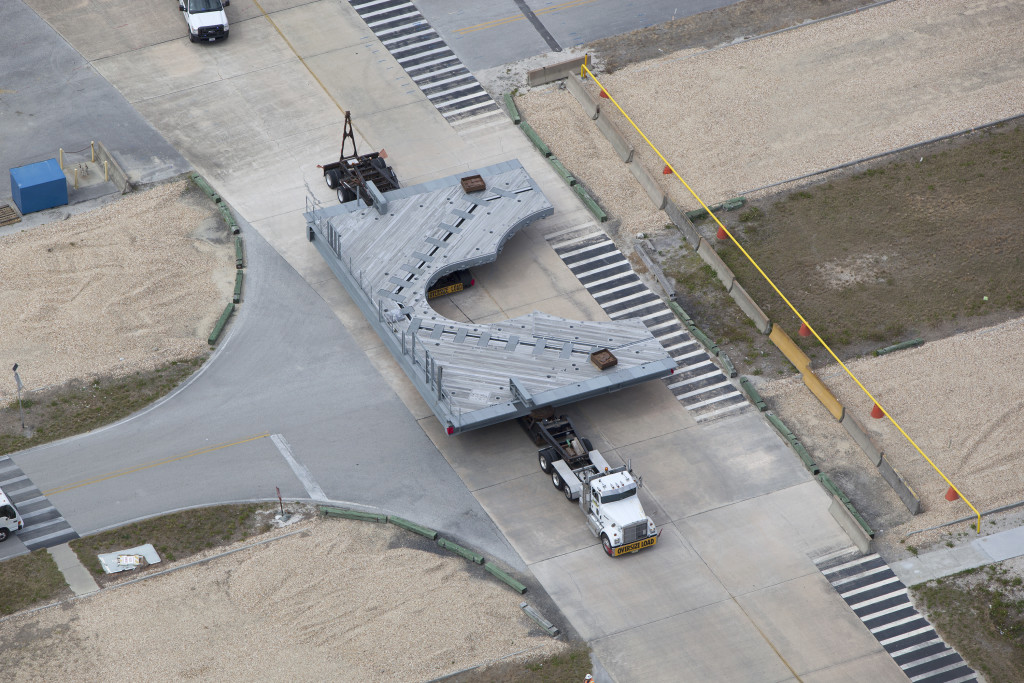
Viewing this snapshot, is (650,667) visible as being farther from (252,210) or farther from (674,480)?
(252,210)

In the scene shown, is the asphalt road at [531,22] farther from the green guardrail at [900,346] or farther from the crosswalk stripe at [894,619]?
the crosswalk stripe at [894,619]

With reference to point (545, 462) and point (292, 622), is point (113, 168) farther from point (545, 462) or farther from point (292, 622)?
point (292, 622)

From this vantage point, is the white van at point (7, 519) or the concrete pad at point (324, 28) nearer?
the white van at point (7, 519)

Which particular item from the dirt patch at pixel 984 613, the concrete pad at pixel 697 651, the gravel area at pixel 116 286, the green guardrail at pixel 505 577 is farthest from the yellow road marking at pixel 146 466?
the dirt patch at pixel 984 613

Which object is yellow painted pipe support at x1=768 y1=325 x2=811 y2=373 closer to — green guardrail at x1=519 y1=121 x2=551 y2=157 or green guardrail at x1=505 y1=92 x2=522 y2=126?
green guardrail at x1=519 y1=121 x2=551 y2=157

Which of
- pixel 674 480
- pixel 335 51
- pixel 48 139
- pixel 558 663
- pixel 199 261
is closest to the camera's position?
pixel 558 663

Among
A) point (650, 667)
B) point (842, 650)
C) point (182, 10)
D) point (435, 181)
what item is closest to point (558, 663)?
point (650, 667)

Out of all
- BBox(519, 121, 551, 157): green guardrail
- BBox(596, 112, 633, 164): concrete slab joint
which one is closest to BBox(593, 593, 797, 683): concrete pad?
BBox(596, 112, 633, 164): concrete slab joint

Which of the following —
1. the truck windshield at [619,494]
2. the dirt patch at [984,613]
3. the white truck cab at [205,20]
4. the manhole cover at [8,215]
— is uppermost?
the white truck cab at [205,20]
